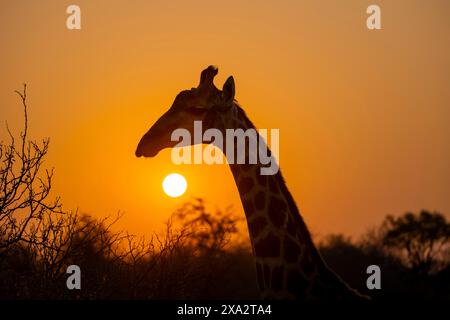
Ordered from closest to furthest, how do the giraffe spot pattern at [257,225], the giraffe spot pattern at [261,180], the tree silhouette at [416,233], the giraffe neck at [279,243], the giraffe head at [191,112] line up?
the giraffe neck at [279,243] < the giraffe spot pattern at [257,225] < the giraffe spot pattern at [261,180] < the giraffe head at [191,112] < the tree silhouette at [416,233]

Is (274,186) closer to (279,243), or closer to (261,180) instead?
(261,180)

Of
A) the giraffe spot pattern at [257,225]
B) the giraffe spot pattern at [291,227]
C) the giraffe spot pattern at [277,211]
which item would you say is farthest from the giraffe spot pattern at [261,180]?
the giraffe spot pattern at [291,227]

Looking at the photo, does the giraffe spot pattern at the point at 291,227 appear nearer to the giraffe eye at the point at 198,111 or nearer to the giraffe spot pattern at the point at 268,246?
the giraffe spot pattern at the point at 268,246

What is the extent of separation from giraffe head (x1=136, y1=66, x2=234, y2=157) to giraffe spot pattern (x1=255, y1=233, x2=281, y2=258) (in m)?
1.47

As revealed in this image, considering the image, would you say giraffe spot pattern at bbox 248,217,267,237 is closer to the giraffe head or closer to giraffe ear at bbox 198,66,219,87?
the giraffe head

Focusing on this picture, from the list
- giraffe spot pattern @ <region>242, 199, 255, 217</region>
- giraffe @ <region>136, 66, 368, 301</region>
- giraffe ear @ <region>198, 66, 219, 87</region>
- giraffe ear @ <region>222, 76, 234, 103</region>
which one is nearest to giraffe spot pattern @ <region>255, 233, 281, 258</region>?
giraffe @ <region>136, 66, 368, 301</region>

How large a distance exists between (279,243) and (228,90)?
1.82m

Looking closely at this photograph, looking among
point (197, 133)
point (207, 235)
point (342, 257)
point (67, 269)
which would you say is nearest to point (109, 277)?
point (67, 269)

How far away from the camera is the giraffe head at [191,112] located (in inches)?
368

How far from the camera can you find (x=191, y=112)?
9500 mm

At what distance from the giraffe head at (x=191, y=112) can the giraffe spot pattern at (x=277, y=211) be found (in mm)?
1198

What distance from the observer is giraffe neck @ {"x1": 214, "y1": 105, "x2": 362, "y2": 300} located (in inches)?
326

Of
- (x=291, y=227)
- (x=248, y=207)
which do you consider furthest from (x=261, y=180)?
(x=291, y=227)

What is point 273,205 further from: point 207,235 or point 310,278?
point 207,235
